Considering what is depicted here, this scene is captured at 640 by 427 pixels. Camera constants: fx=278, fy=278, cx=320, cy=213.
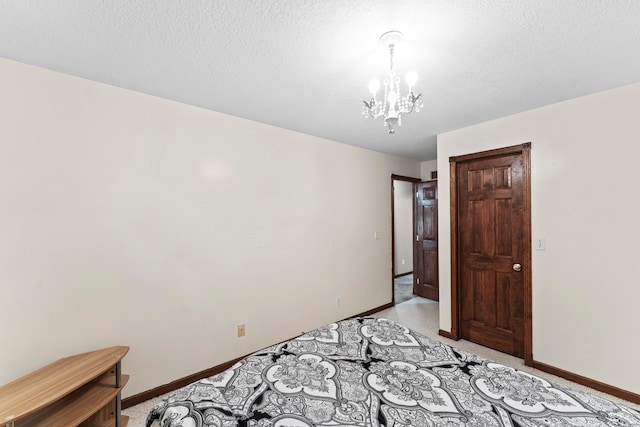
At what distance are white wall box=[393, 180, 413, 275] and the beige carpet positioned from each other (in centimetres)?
186

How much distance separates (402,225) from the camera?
6.65 metres

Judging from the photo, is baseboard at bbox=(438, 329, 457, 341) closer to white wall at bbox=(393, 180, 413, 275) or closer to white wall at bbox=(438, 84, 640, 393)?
white wall at bbox=(438, 84, 640, 393)

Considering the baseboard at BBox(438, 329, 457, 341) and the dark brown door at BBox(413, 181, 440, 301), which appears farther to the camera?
the dark brown door at BBox(413, 181, 440, 301)

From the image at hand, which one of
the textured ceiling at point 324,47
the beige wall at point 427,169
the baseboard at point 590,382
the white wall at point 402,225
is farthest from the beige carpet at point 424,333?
Result: the textured ceiling at point 324,47

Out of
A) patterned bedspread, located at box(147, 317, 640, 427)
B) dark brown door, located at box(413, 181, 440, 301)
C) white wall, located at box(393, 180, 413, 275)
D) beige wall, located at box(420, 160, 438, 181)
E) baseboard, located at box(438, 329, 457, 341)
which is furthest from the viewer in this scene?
white wall, located at box(393, 180, 413, 275)

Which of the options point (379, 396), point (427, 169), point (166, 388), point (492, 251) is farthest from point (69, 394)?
point (427, 169)

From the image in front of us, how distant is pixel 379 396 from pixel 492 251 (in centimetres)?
231

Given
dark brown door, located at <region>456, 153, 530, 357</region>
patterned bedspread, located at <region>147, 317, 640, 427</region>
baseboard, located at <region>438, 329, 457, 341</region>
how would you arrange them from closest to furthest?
1. patterned bedspread, located at <region>147, 317, 640, 427</region>
2. dark brown door, located at <region>456, 153, 530, 357</region>
3. baseboard, located at <region>438, 329, 457, 341</region>

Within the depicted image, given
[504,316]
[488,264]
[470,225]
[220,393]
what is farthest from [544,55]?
[220,393]

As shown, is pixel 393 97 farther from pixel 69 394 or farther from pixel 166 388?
pixel 166 388

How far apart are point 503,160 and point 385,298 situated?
2492 millimetres

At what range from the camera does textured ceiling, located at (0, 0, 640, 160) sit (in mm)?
1323

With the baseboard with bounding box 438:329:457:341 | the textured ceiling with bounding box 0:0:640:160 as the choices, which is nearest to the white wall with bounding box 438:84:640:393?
the textured ceiling with bounding box 0:0:640:160

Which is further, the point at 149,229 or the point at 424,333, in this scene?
the point at 424,333
